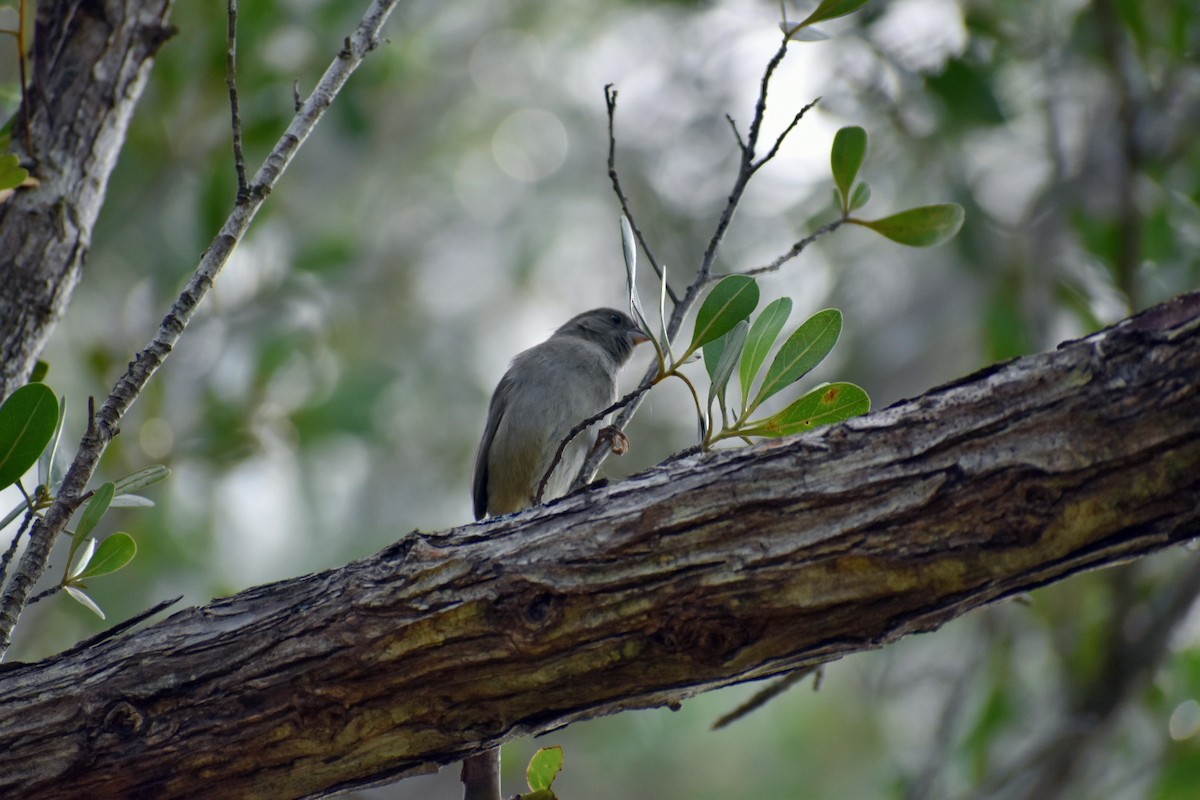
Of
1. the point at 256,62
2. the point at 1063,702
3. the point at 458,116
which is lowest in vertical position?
the point at 1063,702

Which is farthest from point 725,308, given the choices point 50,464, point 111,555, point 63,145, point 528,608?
point 63,145

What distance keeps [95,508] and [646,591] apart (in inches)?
54.1

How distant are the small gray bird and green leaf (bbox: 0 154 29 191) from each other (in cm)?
282

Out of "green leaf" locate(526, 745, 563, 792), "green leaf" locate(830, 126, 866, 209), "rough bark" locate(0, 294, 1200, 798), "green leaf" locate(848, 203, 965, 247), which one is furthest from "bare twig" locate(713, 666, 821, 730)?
"green leaf" locate(830, 126, 866, 209)

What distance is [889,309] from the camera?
10.5 m

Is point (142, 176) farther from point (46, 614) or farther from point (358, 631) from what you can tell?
point (358, 631)

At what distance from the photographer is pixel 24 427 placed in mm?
2648

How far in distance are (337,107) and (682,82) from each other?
3.78 m

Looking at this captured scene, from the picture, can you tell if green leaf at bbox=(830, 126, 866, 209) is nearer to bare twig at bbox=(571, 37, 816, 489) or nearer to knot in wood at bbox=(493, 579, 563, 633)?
bare twig at bbox=(571, 37, 816, 489)

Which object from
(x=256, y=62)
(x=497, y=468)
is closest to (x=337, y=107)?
(x=256, y=62)

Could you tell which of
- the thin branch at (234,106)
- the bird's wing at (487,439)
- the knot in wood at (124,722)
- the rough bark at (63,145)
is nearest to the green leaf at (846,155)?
the thin branch at (234,106)

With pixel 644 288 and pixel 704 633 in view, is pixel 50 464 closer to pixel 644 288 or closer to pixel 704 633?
pixel 704 633

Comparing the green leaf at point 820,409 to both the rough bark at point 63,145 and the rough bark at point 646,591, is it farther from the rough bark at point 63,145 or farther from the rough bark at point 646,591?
the rough bark at point 63,145

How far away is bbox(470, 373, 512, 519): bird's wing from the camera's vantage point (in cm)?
571
